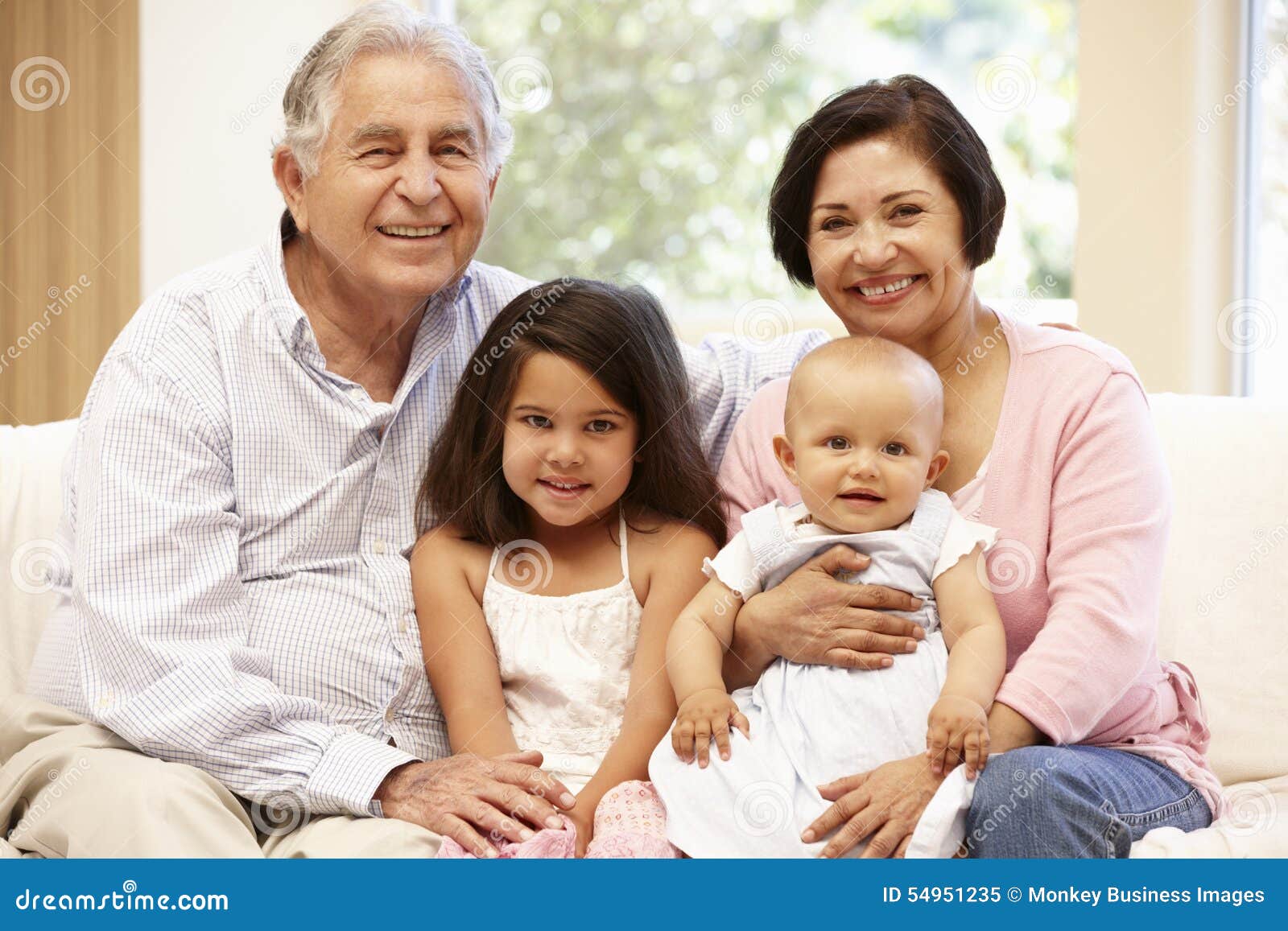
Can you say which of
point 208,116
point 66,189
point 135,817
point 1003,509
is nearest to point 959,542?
point 1003,509

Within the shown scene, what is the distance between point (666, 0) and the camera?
13.5 feet

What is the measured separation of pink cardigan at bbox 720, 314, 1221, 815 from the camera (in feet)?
5.54

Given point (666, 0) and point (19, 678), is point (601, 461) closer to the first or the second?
point (19, 678)

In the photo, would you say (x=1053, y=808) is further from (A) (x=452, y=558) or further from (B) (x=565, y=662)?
(A) (x=452, y=558)

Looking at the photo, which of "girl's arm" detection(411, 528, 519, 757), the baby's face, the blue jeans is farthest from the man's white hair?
the blue jeans

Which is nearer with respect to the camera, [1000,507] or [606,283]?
[1000,507]

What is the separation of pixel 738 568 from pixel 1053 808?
57cm

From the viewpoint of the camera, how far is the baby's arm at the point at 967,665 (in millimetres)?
1608

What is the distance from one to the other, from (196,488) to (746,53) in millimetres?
2719

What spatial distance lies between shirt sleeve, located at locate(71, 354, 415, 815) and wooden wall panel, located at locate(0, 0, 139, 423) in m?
2.01

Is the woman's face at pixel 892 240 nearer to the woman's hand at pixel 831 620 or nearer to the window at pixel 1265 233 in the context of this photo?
the woman's hand at pixel 831 620

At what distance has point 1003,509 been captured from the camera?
72.8 inches

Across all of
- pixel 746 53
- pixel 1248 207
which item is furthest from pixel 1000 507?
pixel 746 53

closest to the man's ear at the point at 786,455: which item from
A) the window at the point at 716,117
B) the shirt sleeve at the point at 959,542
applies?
the shirt sleeve at the point at 959,542
